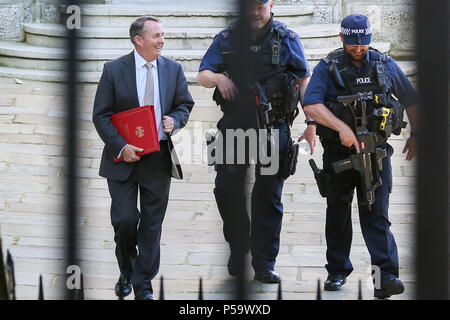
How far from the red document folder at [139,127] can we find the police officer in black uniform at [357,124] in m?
0.81

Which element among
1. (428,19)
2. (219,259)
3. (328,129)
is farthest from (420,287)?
(219,259)

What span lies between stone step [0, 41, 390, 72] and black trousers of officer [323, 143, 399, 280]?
15.1ft

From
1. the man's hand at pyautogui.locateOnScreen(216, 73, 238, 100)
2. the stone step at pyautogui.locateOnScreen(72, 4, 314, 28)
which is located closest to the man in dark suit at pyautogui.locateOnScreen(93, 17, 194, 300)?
the man's hand at pyautogui.locateOnScreen(216, 73, 238, 100)

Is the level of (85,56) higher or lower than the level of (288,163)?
higher

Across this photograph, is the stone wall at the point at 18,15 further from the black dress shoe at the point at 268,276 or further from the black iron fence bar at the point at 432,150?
the black iron fence bar at the point at 432,150

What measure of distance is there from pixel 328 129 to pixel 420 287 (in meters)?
1.96

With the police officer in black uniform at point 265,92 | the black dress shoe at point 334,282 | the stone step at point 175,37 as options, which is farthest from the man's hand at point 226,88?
the stone step at point 175,37

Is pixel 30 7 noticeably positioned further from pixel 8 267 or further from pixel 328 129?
pixel 8 267

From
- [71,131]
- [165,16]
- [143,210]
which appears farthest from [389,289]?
[165,16]

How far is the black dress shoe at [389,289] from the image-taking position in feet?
17.4

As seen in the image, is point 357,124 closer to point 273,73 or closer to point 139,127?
point 273,73

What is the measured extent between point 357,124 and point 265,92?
50 cm

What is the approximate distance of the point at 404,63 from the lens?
10.3 metres

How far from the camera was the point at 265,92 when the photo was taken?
17.7 ft
